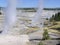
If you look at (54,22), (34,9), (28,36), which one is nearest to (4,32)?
(28,36)

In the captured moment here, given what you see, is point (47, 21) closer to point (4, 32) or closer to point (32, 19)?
point (32, 19)

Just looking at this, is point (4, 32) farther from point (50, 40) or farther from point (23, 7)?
point (50, 40)

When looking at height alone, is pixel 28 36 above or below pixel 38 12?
below

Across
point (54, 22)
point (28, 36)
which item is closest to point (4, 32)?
point (28, 36)

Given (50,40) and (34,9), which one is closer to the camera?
(50,40)

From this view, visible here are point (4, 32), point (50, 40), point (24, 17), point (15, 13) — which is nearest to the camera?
point (50, 40)

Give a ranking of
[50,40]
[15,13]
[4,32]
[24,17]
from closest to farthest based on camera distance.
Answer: [50,40]
[4,32]
[15,13]
[24,17]
